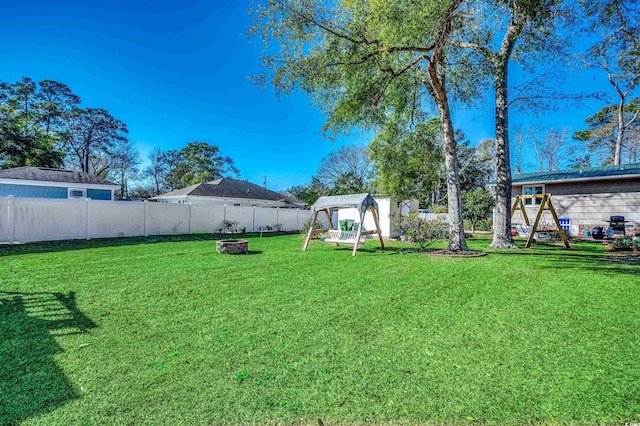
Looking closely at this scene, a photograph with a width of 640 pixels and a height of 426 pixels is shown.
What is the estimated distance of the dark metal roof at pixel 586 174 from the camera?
13055 millimetres

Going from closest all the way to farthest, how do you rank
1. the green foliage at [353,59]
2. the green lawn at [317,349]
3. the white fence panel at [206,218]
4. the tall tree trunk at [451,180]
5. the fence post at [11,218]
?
the green lawn at [317,349] → the green foliage at [353,59] → the tall tree trunk at [451,180] → the fence post at [11,218] → the white fence panel at [206,218]

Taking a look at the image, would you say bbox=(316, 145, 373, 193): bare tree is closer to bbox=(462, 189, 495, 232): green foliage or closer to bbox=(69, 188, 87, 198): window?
bbox=(462, 189, 495, 232): green foliage

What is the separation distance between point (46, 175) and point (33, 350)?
18.6 meters

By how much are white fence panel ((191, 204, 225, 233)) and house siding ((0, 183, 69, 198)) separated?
797cm

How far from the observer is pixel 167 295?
436 cm

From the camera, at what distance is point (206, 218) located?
15.3 m

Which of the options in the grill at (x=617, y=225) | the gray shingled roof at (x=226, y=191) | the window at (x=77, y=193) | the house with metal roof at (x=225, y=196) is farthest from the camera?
the gray shingled roof at (x=226, y=191)

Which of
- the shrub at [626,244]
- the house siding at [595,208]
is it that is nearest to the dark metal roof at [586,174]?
the house siding at [595,208]

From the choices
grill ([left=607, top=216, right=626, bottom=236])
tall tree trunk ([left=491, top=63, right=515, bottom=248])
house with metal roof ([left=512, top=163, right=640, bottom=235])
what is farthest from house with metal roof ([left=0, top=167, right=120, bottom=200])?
grill ([left=607, top=216, right=626, bottom=236])

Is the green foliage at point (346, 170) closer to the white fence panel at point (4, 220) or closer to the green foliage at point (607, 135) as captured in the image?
the green foliage at point (607, 135)

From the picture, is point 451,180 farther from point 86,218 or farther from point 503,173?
point 86,218

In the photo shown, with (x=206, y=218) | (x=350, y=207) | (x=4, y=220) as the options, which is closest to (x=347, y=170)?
(x=206, y=218)

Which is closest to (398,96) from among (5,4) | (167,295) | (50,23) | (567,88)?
(567,88)

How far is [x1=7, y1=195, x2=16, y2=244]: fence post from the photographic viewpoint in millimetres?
9133
